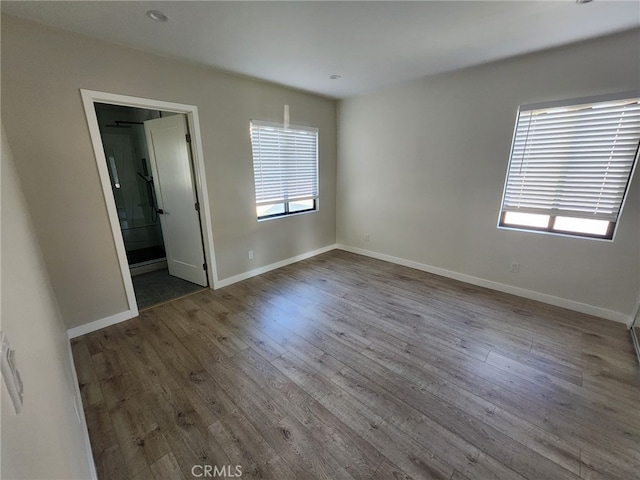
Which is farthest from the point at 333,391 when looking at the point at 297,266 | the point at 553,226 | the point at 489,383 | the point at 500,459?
the point at 553,226

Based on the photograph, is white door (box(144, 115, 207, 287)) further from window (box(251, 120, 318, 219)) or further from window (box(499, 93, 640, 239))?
window (box(499, 93, 640, 239))

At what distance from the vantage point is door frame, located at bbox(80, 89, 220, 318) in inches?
94.5

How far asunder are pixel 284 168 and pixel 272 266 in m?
1.52

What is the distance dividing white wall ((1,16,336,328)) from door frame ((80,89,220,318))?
5cm

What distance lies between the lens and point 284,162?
13.3ft

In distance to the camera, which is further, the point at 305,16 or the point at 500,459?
the point at 305,16

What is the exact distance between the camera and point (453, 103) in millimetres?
3357

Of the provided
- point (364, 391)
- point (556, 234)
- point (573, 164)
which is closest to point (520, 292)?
point (556, 234)

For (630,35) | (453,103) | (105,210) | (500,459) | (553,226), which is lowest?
(500,459)

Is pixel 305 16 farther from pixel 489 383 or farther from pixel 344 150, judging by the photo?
pixel 489 383

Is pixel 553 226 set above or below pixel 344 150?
below

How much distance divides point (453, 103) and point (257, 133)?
256cm

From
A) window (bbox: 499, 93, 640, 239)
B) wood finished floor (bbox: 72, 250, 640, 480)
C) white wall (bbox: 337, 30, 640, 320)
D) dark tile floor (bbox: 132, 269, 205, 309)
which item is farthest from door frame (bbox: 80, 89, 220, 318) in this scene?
window (bbox: 499, 93, 640, 239)

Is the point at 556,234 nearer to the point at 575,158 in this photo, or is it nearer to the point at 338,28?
the point at 575,158
